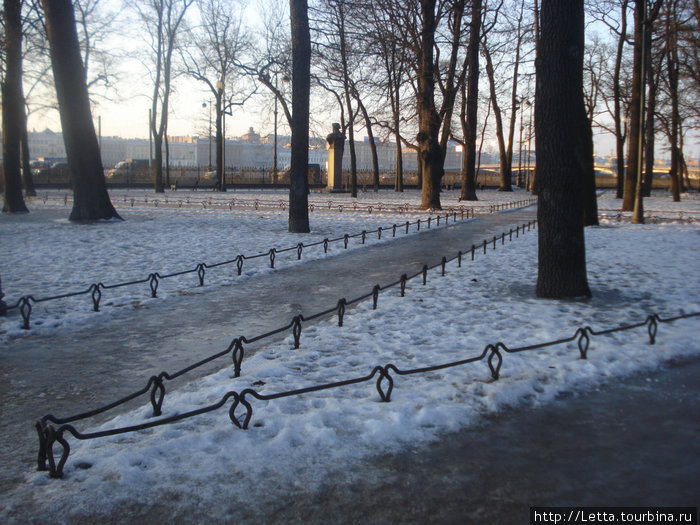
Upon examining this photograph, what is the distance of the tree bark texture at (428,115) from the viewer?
20.4m

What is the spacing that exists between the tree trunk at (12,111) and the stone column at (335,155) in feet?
64.2

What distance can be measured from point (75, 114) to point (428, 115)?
12.1 m

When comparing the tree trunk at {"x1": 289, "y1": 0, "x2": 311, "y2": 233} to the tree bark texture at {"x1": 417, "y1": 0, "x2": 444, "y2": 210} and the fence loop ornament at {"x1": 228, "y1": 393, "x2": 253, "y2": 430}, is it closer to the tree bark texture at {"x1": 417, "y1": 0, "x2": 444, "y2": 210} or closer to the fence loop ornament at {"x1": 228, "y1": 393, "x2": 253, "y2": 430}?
the tree bark texture at {"x1": 417, "y1": 0, "x2": 444, "y2": 210}

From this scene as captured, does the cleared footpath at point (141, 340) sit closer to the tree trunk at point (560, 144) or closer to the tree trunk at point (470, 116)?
the tree trunk at point (560, 144)

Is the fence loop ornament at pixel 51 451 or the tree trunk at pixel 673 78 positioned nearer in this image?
the fence loop ornament at pixel 51 451

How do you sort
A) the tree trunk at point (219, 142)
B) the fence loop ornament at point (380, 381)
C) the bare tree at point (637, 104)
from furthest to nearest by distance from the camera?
the tree trunk at point (219, 142), the bare tree at point (637, 104), the fence loop ornament at point (380, 381)

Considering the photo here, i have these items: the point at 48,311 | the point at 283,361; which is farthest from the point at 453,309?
the point at 48,311

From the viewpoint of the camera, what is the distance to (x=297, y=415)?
3969 millimetres

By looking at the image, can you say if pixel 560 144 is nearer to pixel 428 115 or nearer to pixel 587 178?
pixel 587 178

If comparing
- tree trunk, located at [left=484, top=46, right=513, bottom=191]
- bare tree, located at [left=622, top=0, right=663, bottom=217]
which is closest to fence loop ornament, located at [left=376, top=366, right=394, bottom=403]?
bare tree, located at [left=622, top=0, right=663, bottom=217]

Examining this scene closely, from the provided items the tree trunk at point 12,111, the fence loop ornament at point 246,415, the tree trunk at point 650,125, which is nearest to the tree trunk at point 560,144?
the fence loop ornament at point 246,415

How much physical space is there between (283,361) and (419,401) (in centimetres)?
149

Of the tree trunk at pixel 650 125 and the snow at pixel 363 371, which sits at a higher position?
the tree trunk at pixel 650 125

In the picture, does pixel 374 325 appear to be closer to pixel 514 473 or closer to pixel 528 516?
pixel 514 473
